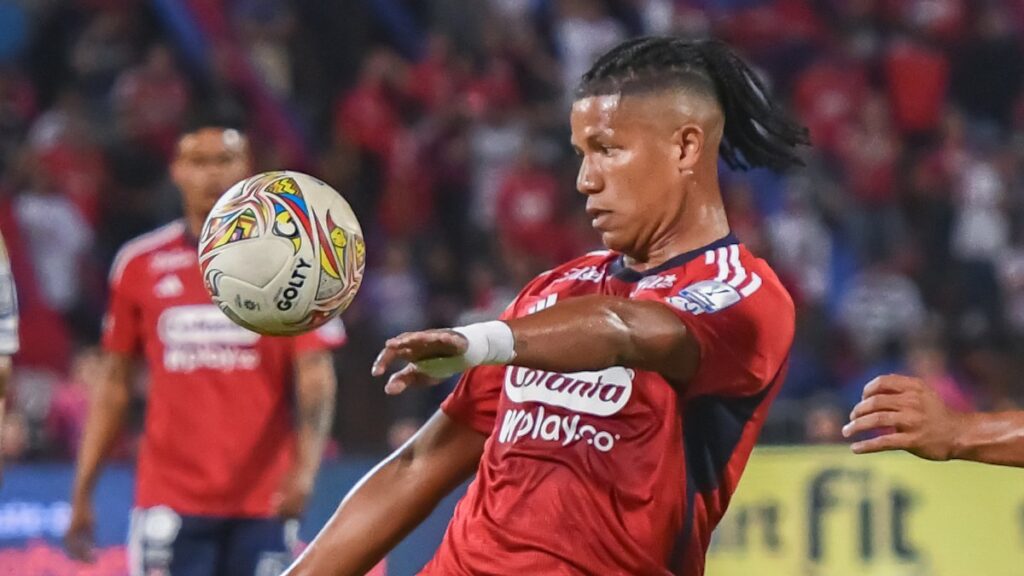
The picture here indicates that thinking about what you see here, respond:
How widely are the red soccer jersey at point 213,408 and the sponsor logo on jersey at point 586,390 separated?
2763 millimetres

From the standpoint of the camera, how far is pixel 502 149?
41.8 feet

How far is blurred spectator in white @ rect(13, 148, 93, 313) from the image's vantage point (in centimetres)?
1136

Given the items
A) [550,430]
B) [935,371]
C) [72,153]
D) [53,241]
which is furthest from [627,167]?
[72,153]

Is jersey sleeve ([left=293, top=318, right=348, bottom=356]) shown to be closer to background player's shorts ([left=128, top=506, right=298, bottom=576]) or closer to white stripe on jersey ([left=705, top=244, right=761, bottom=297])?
background player's shorts ([left=128, top=506, right=298, bottom=576])

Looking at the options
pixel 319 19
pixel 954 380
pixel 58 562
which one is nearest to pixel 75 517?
pixel 58 562

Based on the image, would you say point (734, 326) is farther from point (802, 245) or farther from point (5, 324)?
point (802, 245)

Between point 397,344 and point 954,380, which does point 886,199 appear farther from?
point 397,344

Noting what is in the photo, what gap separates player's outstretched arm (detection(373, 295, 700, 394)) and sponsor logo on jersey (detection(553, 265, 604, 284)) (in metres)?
0.49

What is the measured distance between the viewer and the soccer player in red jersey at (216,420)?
20.9 feet

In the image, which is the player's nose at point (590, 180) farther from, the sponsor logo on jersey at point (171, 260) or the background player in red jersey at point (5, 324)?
the sponsor logo on jersey at point (171, 260)

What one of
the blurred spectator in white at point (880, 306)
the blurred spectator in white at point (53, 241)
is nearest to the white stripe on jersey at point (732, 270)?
the blurred spectator in white at point (880, 306)

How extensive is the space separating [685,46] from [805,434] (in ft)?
18.6

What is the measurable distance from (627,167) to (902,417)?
82cm

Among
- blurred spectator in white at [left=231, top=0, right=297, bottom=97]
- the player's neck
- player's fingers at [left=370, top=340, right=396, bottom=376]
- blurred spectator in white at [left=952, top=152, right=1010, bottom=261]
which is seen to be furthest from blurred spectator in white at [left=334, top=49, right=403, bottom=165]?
player's fingers at [left=370, top=340, right=396, bottom=376]
